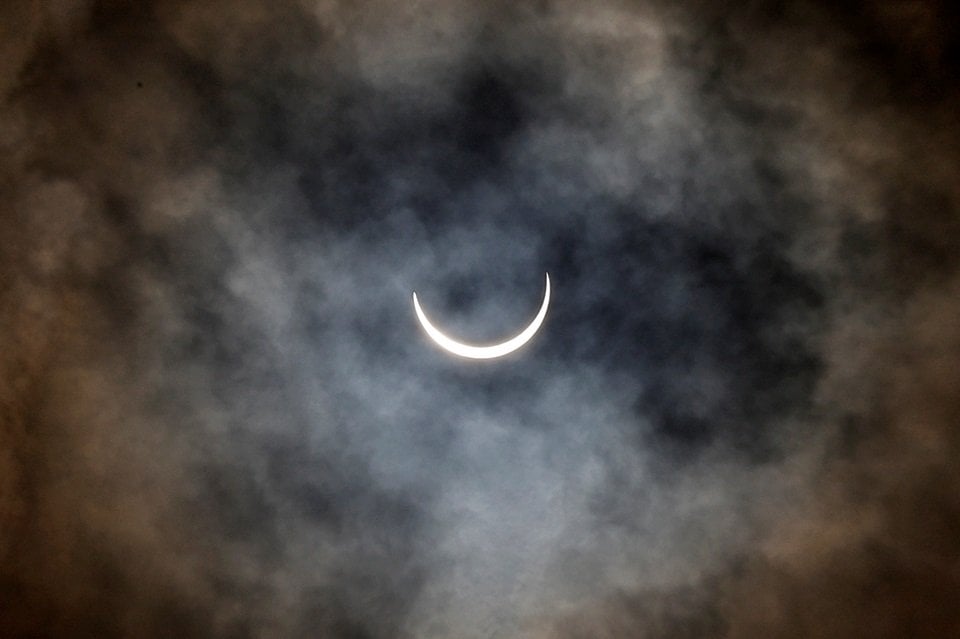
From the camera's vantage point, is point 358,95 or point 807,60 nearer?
point 807,60

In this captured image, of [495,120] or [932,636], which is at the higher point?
[495,120]

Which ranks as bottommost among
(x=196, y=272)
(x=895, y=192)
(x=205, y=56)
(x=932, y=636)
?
(x=932, y=636)

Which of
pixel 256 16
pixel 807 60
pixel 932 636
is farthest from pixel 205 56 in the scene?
pixel 932 636

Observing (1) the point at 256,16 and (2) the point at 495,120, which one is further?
(2) the point at 495,120

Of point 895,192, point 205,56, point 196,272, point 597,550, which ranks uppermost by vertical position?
point 205,56

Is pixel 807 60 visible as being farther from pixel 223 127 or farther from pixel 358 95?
pixel 223 127

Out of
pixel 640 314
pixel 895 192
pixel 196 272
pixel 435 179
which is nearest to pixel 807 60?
pixel 895 192

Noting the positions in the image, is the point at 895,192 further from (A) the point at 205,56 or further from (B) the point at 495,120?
(A) the point at 205,56

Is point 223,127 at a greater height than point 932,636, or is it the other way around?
Result: point 223,127

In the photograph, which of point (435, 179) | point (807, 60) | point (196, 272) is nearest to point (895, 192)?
point (807, 60)
